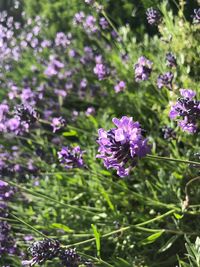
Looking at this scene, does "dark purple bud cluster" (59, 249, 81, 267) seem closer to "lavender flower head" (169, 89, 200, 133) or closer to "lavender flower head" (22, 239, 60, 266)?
"lavender flower head" (22, 239, 60, 266)

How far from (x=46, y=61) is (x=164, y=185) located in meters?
2.67

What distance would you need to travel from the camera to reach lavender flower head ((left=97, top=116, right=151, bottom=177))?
5.01 feet

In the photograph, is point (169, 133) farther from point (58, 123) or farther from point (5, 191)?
point (5, 191)

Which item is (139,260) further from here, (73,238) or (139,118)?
(139,118)

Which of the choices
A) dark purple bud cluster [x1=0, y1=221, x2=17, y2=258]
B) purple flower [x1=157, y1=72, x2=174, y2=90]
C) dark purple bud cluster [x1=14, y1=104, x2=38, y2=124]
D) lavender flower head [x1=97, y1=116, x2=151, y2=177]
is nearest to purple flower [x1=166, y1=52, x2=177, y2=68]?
purple flower [x1=157, y1=72, x2=174, y2=90]

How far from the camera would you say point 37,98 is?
13.0 ft

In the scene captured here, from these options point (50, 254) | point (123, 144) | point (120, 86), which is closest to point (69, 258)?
point (50, 254)

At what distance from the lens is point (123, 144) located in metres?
1.53

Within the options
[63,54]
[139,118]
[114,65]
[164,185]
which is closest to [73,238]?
[164,185]

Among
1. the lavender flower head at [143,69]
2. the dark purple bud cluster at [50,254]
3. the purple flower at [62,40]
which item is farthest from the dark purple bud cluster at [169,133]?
the purple flower at [62,40]

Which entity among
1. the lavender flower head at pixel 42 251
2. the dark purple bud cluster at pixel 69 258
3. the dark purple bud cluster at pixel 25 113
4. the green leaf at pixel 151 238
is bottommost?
the dark purple bud cluster at pixel 69 258

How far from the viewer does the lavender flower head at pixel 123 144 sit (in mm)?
1527

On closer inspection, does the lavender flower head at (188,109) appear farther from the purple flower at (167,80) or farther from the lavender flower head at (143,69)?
the lavender flower head at (143,69)

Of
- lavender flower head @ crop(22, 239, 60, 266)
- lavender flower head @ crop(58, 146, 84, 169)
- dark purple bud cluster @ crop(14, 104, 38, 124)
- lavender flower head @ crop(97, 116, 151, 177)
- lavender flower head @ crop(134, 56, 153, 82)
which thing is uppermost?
lavender flower head @ crop(134, 56, 153, 82)
